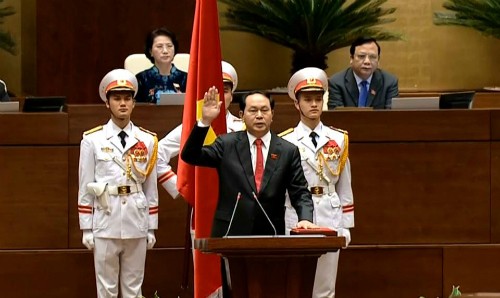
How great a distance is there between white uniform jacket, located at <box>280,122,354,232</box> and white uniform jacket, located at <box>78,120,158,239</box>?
0.92 meters

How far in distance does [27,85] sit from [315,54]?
257cm

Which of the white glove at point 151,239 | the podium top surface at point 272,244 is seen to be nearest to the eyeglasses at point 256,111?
the podium top surface at point 272,244

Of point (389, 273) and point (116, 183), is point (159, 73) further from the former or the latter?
point (389, 273)

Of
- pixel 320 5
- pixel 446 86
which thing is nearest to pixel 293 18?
pixel 320 5

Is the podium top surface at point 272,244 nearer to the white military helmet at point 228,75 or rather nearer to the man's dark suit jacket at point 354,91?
the white military helmet at point 228,75

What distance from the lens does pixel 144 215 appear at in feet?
32.1

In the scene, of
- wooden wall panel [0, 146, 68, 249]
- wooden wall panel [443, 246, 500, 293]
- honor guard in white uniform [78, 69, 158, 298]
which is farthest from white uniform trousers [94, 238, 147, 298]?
wooden wall panel [443, 246, 500, 293]

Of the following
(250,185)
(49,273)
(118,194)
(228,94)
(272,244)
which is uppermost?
(228,94)

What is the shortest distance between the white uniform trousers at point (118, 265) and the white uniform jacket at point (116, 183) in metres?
0.08

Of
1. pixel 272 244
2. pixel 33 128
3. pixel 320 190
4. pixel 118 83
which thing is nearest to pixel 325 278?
pixel 320 190

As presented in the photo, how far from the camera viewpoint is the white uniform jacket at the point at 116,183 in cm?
969

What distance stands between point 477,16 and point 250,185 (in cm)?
546

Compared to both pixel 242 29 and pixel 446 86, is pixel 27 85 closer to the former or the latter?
pixel 242 29

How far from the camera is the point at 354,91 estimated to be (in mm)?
10930
